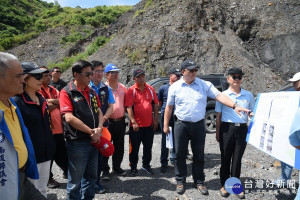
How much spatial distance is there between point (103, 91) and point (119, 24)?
61.1 ft

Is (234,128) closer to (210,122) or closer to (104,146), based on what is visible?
(104,146)

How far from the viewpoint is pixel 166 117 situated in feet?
12.3

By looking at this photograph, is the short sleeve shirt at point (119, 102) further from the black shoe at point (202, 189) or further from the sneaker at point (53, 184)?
the black shoe at point (202, 189)

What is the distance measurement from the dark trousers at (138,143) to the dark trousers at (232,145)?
145 cm

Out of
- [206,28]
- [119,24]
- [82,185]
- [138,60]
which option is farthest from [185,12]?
[82,185]

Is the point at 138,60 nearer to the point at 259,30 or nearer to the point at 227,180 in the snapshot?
the point at 259,30

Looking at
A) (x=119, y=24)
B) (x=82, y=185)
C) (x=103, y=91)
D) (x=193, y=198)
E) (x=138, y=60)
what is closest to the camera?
(x=82, y=185)

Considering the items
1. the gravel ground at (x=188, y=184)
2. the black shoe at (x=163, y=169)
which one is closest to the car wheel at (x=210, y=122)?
the gravel ground at (x=188, y=184)

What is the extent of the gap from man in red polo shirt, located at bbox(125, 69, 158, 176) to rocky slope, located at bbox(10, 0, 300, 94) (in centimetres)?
892

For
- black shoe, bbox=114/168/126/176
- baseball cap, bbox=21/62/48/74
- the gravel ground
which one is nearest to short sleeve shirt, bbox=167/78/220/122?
the gravel ground

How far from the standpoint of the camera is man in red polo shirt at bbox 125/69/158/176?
4.19 metres

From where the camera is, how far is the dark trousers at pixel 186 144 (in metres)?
3.48

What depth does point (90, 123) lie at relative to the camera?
2684 mm

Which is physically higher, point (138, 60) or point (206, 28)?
point (206, 28)
